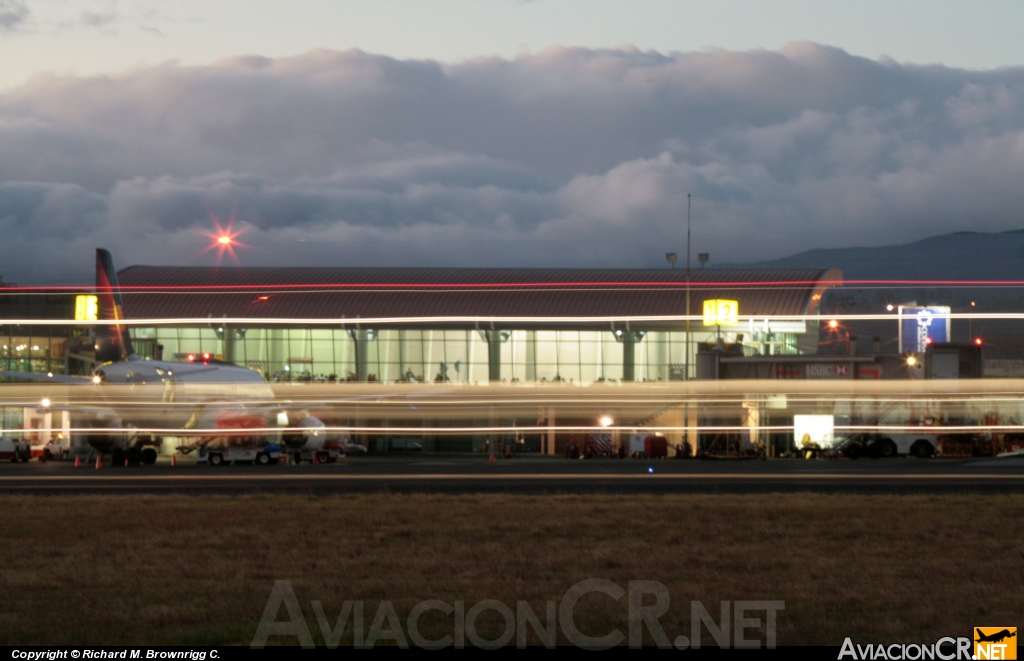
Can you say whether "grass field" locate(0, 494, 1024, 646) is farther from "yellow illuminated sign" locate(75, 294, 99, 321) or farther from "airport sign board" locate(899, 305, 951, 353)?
"airport sign board" locate(899, 305, 951, 353)

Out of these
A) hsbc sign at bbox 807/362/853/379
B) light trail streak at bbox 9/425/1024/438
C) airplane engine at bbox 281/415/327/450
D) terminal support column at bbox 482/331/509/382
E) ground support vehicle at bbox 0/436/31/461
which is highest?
terminal support column at bbox 482/331/509/382

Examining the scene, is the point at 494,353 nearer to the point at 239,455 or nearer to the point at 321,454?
the point at 321,454

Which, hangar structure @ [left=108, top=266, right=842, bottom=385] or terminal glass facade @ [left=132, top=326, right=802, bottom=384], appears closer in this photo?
hangar structure @ [left=108, top=266, right=842, bottom=385]

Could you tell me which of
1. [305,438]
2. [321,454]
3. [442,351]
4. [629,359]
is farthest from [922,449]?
[442,351]

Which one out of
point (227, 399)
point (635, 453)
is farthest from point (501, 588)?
point (635, 453)

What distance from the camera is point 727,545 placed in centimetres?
1324

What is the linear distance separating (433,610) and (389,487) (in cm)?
1366

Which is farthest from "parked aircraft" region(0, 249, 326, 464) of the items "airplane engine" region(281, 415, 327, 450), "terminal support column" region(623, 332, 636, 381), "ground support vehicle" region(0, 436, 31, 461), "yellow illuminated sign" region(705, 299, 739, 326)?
"terminal support column" region(623, 332, 636, 381)

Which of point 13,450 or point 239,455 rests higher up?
point 239,455

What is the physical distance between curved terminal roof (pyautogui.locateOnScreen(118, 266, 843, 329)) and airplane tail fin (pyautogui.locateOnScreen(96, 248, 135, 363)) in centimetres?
2003

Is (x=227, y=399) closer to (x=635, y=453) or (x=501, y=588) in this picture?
(x=635, y=453)

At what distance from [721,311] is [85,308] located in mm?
28146

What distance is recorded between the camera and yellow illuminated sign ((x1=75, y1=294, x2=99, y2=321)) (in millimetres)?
38406

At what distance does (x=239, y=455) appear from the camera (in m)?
39.4
